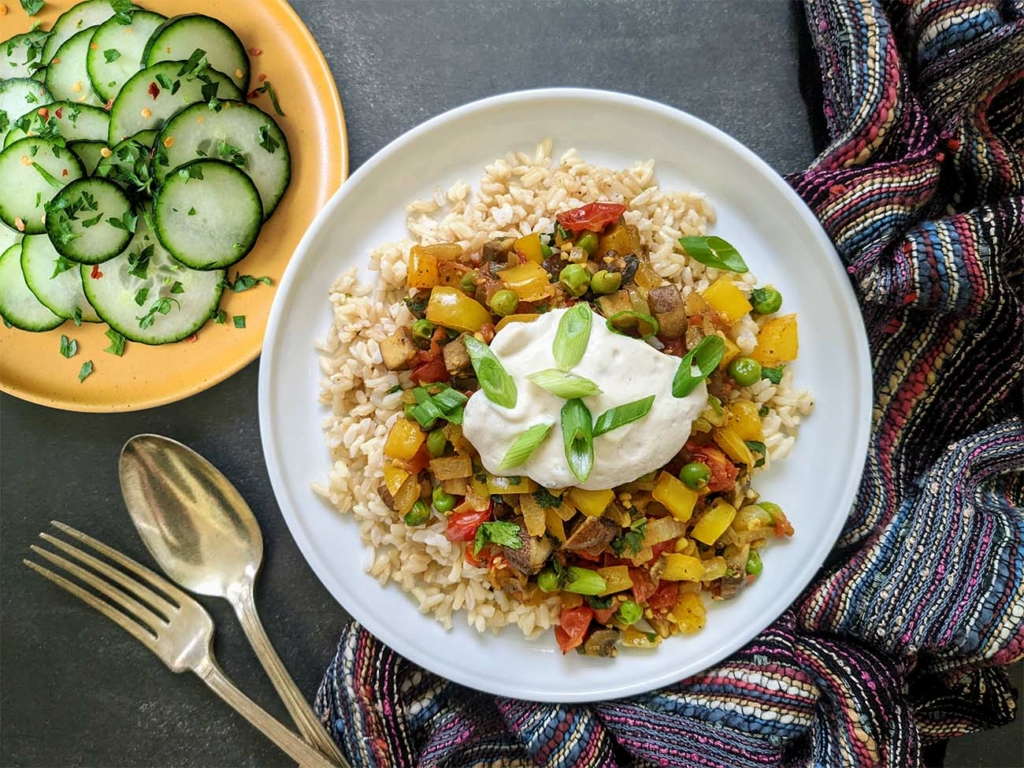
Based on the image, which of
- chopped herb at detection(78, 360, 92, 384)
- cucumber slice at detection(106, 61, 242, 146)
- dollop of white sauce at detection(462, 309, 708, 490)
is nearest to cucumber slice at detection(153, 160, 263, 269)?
cucumber slice at detection(106, 61, 242, 146)

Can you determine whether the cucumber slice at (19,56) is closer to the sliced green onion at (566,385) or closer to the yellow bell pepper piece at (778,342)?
the sliced green onion at (566,385)

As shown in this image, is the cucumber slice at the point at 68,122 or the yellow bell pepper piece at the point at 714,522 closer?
the yellow bell pepper piece at the point at 714,522

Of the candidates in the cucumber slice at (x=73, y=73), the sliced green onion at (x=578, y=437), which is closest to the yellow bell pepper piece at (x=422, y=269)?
the sliced green onion at (x=578, y=437)

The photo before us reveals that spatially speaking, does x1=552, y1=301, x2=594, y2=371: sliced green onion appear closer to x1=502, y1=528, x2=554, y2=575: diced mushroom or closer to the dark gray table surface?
x1=502, y1=528, x2=554, y2=575: diced mushroom

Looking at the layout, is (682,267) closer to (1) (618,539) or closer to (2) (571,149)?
(2) (571,149)

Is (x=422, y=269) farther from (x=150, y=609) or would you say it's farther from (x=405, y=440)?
(x=150, y=609)
